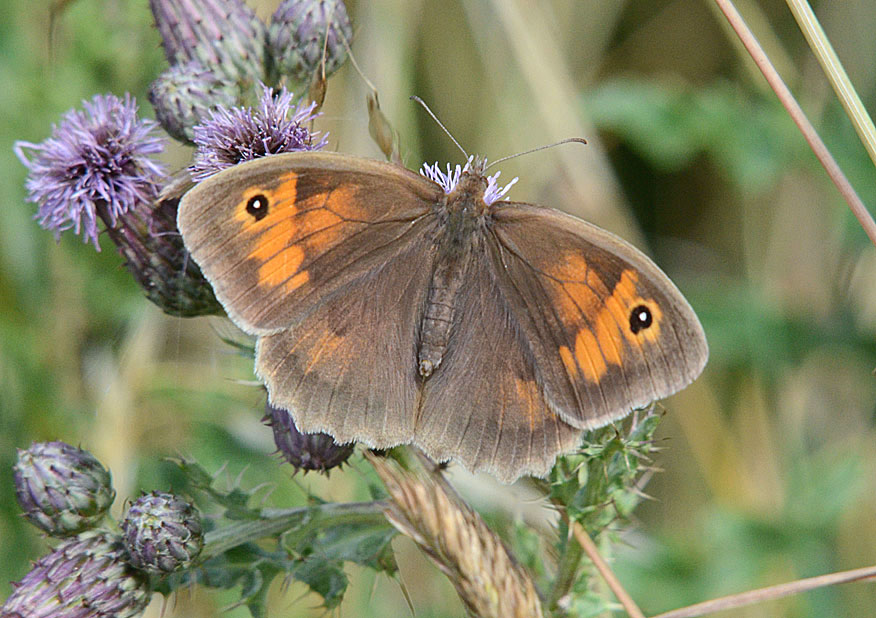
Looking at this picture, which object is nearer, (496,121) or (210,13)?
(210,13)

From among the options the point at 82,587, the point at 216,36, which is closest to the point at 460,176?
the point at 216,36

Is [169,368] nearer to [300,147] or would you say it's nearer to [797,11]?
[300,147]

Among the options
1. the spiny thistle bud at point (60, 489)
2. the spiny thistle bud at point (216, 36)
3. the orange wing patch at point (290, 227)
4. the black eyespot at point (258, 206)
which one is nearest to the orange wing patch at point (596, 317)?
the orange wing patch at point (290, 227)

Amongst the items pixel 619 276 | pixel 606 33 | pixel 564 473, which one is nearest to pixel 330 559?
pixel 564 473

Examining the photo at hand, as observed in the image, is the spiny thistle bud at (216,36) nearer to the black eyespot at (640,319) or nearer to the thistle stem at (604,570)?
the black eyespot at (640,319)

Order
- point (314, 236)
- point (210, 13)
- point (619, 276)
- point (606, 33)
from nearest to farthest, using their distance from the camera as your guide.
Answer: point (619, 276), point (314, 236), point (210, 13), point (606, 33)

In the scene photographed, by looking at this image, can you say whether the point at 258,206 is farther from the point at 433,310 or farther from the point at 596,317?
the point at 596,317
